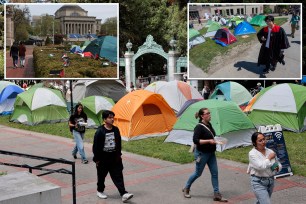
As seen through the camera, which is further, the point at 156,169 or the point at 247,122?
the point at 247,122

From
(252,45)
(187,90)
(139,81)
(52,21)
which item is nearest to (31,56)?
(52,21)

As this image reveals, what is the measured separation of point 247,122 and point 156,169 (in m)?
3.74

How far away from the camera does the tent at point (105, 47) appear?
59.8 feet

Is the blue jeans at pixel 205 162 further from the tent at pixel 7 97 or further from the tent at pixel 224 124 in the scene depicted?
the tent at pixel 7 97

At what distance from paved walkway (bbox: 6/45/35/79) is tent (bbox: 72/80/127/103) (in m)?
5.11

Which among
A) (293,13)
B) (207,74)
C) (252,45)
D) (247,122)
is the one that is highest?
(293,13)

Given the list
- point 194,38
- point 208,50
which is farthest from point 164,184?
point 194,38

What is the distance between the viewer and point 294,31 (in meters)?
19.1

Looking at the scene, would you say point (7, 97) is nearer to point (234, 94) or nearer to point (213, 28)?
point (213, 28)

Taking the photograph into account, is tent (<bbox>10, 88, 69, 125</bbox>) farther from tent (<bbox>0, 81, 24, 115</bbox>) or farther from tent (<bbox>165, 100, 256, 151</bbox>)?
tent (<bbox>165, 100, 256, 151</bbox>)

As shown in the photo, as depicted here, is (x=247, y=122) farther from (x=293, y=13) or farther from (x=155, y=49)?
(x=155, y=49)

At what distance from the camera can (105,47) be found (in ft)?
60.5

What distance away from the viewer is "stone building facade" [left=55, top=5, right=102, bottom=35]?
1828 centimetres

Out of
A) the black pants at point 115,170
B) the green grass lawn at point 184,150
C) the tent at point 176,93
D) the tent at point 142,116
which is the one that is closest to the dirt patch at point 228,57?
the tent at point 176,93
